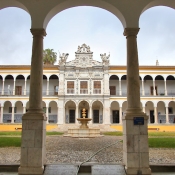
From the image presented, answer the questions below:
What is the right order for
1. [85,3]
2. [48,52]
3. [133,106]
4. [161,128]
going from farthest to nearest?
[48,52] → [161,128] → [85,3] → [133,106]

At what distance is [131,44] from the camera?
582 centimetres

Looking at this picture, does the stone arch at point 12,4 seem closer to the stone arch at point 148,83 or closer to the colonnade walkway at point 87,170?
the colonnade walkway at point 87,170

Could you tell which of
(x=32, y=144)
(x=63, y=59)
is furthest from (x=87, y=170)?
(x=63, y=59)

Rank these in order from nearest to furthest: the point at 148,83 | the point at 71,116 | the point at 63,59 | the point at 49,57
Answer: the point at 71,116 → the point at 63,59 → the point at 148,83 → the point at 49,57

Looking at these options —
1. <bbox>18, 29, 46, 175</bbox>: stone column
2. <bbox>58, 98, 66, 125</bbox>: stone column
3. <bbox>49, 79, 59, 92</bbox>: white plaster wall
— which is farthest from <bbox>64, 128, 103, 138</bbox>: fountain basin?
<bbox>49, 79, 59, 92</bbox>: white plaster wall

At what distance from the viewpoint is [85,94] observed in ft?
115

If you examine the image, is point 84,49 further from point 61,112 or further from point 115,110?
point 115,110

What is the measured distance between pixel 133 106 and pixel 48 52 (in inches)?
1571

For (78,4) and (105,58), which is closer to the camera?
(78,4)

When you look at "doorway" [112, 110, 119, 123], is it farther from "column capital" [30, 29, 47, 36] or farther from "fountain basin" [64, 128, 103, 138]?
"column capital" [30, 29, 47, 36]

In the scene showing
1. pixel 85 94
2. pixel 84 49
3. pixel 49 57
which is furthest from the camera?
pixel 49 57

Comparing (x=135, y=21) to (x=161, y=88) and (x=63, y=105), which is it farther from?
(x=161, y=88)

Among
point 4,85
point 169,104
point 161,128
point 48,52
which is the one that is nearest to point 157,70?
point 169,104

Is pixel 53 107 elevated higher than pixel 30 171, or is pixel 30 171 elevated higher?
pixel 53 107
